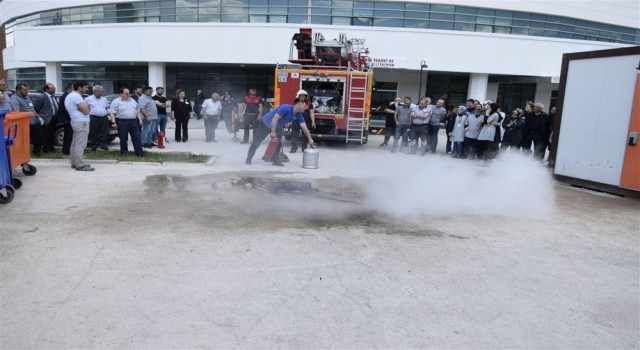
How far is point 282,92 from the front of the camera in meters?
13.6

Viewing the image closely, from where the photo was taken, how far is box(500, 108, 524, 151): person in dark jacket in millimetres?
11703

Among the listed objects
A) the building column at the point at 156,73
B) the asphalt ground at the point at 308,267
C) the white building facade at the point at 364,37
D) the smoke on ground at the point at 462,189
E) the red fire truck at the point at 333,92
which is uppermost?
the white building facade at the point at 364,37

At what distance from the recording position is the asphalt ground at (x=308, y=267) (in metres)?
3.12

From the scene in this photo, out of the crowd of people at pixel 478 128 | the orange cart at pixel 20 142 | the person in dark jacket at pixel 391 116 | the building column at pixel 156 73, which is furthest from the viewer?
the building column at pixel 156 73

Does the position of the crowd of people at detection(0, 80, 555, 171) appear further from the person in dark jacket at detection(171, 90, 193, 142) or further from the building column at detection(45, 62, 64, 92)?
the building column at detection(45, 62, 64, 92)

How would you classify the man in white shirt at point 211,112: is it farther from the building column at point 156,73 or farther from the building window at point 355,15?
the building column at point 156,73

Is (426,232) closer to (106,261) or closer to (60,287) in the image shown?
(106,261)

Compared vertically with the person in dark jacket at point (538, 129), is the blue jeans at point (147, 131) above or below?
below

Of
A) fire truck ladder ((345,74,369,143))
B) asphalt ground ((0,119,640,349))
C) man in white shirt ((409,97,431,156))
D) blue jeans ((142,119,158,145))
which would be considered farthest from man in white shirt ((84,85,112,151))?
man in white shirt ((409,97,431,156))

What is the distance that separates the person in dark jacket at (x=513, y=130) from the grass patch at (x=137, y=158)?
7.73 metres

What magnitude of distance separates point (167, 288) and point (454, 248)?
2983 mm

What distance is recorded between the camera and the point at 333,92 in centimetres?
1377

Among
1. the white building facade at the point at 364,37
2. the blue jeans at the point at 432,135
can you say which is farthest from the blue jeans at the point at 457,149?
the white building facade at the point at 364,37

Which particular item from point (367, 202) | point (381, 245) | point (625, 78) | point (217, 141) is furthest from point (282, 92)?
point (381, 245)
